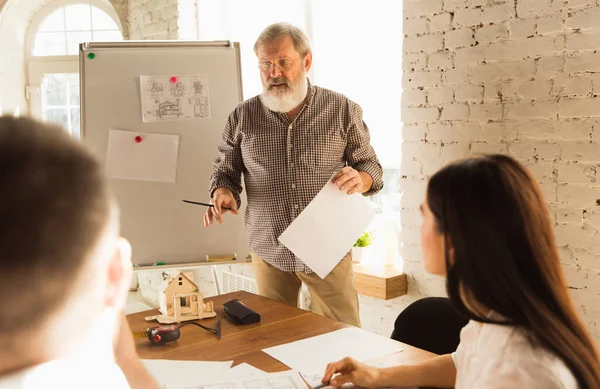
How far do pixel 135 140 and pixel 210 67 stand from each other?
21.0 inches

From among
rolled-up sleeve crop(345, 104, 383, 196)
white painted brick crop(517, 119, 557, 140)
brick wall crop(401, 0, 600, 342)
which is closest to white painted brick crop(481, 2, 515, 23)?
brick wall crop(401, 0, 600, 342)

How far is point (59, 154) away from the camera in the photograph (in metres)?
0.40

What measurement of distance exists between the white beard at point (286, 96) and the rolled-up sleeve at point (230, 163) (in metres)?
0.20

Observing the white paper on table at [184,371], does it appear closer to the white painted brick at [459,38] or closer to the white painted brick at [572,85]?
the white painted brick at [572,85]

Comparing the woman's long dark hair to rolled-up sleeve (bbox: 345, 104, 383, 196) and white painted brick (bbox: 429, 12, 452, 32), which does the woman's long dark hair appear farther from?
white painted brick (bbox: 429, 12, 452, 32)

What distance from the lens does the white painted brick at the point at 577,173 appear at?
7.07ft

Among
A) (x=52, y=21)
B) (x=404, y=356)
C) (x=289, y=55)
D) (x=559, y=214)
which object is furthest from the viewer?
(x=52, y=21)

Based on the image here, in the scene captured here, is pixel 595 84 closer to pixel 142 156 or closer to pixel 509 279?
pixel 509 279

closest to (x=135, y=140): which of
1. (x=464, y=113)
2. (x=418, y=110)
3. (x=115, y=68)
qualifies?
(x=115, y=68)

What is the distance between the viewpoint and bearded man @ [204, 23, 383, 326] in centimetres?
239

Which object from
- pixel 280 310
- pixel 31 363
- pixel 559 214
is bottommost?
pixel 280 310

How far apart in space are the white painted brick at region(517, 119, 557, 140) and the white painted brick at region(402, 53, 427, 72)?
0.57m

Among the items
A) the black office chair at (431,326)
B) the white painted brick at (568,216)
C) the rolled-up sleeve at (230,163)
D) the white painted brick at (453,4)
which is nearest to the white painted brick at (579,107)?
the white painted brick at (568,216)

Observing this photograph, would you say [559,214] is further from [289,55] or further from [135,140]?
[135,140]
